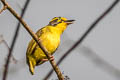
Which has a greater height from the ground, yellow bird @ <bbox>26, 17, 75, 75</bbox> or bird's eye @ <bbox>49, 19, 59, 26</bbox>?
bird's eye @ <bbox>49, 19, 59, 26</bbox>

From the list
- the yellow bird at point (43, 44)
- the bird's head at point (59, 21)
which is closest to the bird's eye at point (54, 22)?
the bird's head at point (59, 21)

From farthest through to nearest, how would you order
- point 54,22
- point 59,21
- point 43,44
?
point 54,22 < point 59,21 < point 43,44

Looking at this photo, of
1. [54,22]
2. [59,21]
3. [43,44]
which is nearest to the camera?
[43,44]

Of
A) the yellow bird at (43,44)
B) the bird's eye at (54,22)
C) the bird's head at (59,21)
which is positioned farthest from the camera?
the bird's eye at (54,22)

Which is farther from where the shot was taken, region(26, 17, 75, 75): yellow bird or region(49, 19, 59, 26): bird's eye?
region(49, 19, 59, 26): bird's eye

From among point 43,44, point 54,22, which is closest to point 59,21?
point 54,22

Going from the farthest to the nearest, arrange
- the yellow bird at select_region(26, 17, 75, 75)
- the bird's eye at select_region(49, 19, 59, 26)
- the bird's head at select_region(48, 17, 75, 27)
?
the bird's eye at select_region(49, 19, 59, 26)
the bird's head at select_region(48, 17, 75, 27)
the yellow bird at select_region(26, 17, 75, 75)

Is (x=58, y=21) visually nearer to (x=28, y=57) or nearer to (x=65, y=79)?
(x=28, y=57)

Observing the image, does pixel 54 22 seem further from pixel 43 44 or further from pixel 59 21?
pixel 43 44

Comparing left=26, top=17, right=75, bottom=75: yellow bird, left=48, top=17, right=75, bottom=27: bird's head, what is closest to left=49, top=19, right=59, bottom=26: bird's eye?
left=48, top=17, right=75, bottom=27: bird's head

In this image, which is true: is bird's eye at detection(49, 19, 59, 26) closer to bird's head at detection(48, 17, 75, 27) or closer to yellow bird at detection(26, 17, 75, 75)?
bird's head at detection(48, 17, 75, 27)

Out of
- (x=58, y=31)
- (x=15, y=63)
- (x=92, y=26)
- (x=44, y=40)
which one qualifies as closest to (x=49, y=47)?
(x=44, y=40)

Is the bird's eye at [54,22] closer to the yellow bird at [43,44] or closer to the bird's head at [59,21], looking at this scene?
the bird's head at [59,21]

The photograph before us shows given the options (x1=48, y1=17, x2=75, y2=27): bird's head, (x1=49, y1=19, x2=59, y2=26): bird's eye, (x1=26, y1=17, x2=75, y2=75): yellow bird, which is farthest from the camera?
(x1=49, y1=19, x2=59, y2=26): bird's eye
